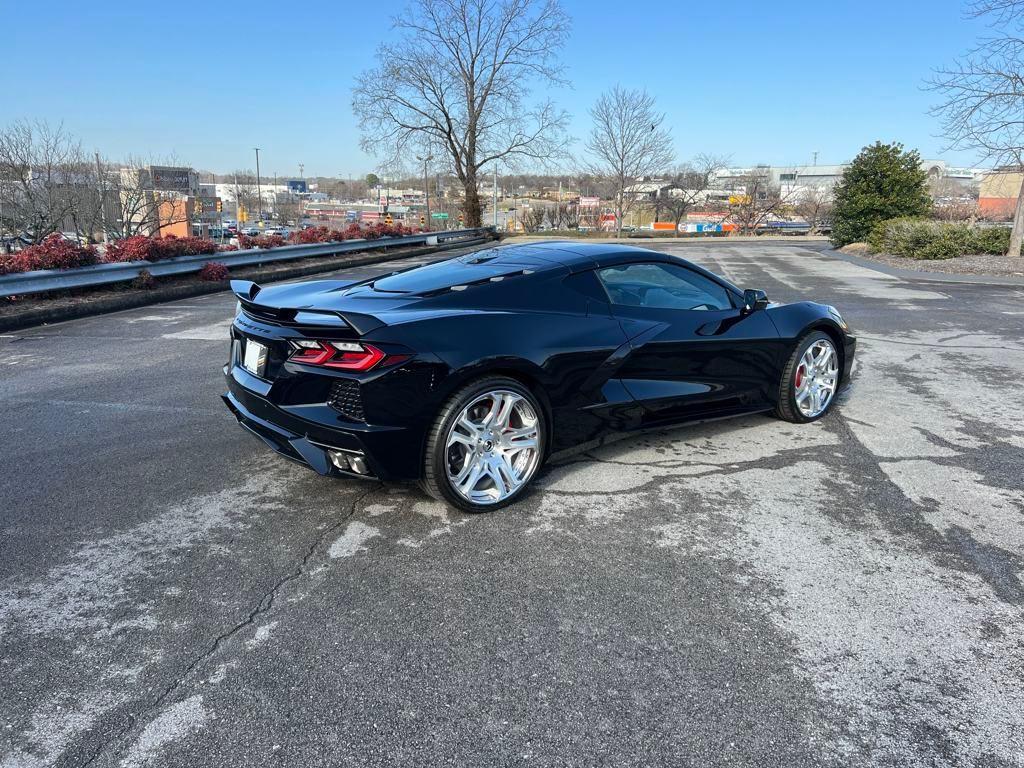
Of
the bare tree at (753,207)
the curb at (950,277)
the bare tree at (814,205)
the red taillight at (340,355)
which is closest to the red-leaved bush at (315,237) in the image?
the curb at (950,277)

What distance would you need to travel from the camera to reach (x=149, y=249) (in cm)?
1261

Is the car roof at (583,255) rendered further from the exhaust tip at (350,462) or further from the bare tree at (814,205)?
the bare tree at (814,205)

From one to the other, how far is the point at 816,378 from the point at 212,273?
12.1m

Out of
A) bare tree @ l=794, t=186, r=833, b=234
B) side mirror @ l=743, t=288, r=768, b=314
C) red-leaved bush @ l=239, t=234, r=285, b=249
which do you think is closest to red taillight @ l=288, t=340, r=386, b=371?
side mirror @ l=743, t=288, r=768, b=314

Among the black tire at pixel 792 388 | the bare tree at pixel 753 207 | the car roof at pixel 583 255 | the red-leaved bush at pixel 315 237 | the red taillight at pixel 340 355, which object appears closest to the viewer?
the red taillight at pixel 340 355

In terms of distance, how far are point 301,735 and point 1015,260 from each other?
67.6 ft

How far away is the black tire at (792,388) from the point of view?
4.91 m

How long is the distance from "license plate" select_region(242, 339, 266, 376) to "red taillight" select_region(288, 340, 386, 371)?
33 cm

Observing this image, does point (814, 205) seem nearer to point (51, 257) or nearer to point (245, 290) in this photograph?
point (51, 257)

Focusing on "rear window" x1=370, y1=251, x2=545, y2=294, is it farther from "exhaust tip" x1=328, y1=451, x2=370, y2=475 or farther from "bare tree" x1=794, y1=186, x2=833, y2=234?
"bare tree" x1=794, y1=186, x2=833, y2=234

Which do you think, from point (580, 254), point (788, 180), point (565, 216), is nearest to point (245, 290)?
point (580, 254)

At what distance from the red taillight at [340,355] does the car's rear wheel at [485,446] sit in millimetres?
430

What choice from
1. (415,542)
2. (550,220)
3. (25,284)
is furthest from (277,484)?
(550,220)

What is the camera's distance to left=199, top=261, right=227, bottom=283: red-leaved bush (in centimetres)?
1364
